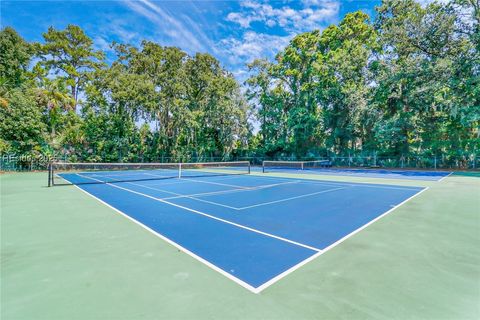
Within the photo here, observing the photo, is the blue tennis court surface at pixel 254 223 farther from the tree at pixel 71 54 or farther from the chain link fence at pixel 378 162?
the tree at pixel 71 54

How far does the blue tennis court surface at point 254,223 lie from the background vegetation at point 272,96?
18.2 metres

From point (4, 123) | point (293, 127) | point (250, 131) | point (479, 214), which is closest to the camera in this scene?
point (479, 214)

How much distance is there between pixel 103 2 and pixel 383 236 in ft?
71.3

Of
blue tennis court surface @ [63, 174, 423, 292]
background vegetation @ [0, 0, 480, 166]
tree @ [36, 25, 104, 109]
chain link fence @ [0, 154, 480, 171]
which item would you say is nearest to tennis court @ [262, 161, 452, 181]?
chain link fence @ [0, 154, 480, 171]

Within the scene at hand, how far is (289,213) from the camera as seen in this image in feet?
20.9

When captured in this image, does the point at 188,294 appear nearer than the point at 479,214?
Yes

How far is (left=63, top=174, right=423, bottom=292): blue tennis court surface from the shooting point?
11.7 ft

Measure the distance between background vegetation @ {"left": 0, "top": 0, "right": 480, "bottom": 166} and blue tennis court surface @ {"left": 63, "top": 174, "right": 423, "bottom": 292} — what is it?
59.6 ft

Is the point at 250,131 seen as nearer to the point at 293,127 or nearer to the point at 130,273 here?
the point at 293,127

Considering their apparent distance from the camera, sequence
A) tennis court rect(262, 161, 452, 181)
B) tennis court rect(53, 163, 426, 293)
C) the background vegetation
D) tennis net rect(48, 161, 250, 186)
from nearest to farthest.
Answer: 1. tennis court rect(53, 163, 426, 293)
2. tennis net rect(48, 161, 250, 186)
3. tennis court rect(262, 161, 452, 181)
4. the background vegetation

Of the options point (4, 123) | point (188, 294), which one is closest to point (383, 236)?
point (188, 294)

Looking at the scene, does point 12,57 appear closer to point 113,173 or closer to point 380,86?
point 113,173

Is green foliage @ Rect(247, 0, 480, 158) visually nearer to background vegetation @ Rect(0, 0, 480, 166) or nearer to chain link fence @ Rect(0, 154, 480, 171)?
background vegetation @ Rect(0, 0, 480, 166)

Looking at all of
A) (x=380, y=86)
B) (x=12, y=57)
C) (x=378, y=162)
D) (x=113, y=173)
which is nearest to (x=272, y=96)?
(x=380, y=86)
